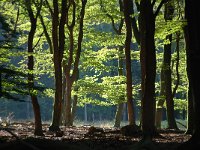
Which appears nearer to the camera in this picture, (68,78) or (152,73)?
(152,73)

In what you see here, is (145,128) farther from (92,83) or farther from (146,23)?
(92,83)

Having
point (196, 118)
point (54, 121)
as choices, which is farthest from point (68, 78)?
point (196, 118)

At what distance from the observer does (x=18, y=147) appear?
6934 millimetres

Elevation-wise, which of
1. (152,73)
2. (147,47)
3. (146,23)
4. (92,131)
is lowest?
(92,131)

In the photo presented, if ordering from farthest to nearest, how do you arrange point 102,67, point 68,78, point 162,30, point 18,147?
1. point 102,67
2. point 68,78
3. point 162,30
4. point 18,147

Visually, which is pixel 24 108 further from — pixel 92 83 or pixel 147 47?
pixel 147 47

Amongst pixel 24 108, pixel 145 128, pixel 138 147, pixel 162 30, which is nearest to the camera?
pixel 138 147

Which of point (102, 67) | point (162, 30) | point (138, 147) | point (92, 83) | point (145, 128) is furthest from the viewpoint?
point (92, 83)

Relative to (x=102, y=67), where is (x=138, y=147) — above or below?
below

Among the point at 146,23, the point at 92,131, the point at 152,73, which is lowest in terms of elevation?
the point at 92,131

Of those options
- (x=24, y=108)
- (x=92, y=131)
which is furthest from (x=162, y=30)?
(x=24, y=108)

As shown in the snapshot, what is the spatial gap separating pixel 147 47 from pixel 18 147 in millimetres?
6974

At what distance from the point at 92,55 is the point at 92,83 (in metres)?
2.06

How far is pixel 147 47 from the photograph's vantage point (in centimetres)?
1260
